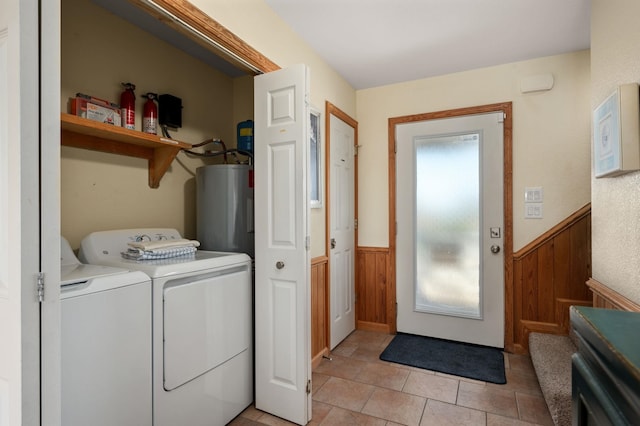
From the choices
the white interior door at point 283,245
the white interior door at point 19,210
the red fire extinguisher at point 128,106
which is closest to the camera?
the white interior door at point 19,210

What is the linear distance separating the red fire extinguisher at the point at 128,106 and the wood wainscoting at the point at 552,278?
309 cm

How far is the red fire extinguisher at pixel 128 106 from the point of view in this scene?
2119mm

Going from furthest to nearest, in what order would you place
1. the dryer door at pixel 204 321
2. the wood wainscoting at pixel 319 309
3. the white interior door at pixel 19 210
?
the wood wainscoting at pixel 319 309, the dryer door at pixel 204 321, the white interior door at pixel 19 210

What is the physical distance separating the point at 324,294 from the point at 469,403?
4.15ft

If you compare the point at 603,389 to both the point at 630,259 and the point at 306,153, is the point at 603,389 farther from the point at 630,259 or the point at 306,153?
the point at 306,153

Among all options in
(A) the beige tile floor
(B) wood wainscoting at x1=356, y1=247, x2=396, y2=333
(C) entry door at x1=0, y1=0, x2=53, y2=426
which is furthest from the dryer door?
(B) wood wainscoting at x1=356, y1=247, x2=396, y2=333

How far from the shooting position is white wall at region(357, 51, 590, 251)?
9.07 ft

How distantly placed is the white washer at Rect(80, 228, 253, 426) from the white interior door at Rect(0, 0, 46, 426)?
62cm

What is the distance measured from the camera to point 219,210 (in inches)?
89.7

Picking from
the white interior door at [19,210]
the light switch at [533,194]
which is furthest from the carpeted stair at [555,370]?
the white interior door at [19,210]

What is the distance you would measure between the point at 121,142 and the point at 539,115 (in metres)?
3.19

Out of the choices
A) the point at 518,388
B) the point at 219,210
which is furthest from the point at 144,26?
the point at 518,388

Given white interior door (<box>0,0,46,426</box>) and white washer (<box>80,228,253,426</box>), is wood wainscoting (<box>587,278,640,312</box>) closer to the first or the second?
white washer (<box>80,228,253,426</box>)

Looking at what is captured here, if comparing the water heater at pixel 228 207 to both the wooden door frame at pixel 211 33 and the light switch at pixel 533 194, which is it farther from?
the light switch at pixel 533 194
